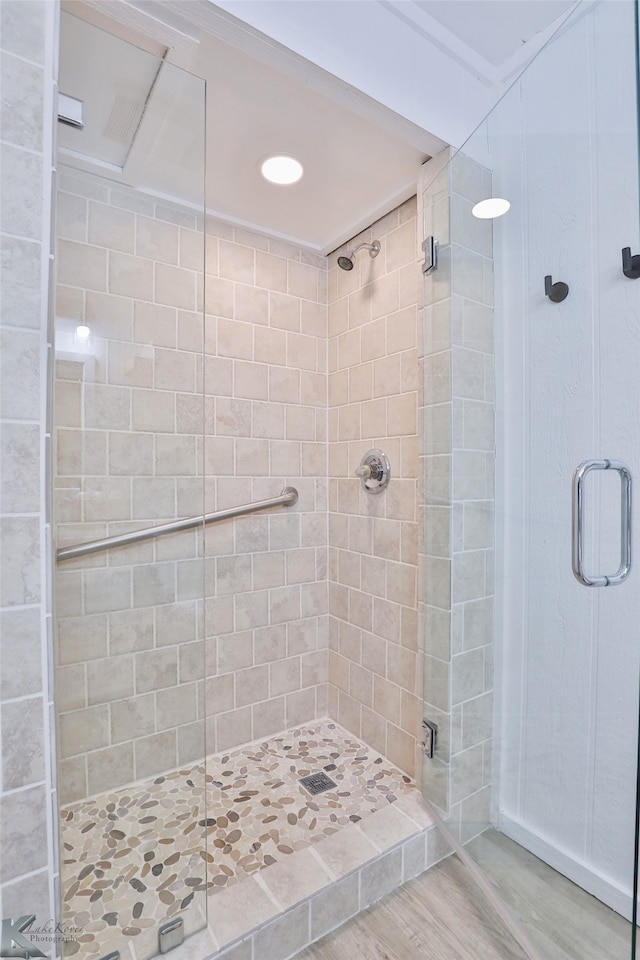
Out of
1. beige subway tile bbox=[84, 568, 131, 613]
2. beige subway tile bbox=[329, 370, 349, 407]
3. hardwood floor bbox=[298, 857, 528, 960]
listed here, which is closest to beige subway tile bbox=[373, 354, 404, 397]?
beige subway tile bbox=[329, 370, 349, 407]

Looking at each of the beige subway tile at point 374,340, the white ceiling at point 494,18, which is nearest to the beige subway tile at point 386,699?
the beige subway tile at point 374,340

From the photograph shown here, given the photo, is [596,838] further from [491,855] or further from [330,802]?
[330,802]

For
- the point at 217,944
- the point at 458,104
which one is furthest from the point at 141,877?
the point at 458,104

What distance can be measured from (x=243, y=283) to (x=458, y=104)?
1.00m

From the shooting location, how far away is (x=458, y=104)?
149 centimetres

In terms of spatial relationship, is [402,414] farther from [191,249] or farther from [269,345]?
[191,249]

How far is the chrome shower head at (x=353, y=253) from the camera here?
1.95 meters

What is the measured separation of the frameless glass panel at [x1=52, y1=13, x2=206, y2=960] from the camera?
0.91 m

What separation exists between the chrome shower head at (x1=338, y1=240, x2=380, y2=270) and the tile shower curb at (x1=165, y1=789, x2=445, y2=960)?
6.83ft

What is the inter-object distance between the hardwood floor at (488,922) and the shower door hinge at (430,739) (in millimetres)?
272

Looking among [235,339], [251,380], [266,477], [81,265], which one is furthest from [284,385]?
[81,265]

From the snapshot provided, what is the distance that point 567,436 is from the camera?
1217mm

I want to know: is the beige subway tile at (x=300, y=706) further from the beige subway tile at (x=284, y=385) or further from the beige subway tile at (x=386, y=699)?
the beige subway tile at (x=284, y=385)

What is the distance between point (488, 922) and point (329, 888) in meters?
0.45
